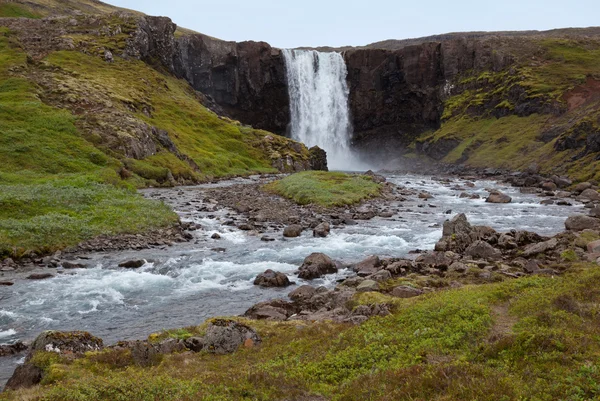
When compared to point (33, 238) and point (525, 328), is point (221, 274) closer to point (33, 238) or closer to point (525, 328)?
point (33, 238)

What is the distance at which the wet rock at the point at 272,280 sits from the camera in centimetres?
2381

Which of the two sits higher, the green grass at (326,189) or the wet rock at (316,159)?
the green grass at (326,189)

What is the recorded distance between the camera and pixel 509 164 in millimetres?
89000

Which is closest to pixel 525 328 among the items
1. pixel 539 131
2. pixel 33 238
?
pixel 33 238

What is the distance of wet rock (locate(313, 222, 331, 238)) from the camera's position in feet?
114

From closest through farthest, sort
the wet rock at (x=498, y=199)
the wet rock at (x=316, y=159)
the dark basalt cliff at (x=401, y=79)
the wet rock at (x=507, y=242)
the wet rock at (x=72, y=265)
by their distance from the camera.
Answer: the wet rock at (x=72, y=265)
the wet rock at (x=507, y=242)
the wet rock at (x=498, y=199)
the wet rock at (x=316, y=159)
the dark basalt cliff at (x=401, y=79)

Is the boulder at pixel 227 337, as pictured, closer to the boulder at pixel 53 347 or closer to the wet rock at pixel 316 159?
the boulder at pixel 53 347

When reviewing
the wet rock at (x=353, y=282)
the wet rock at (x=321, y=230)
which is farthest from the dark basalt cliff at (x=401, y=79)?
the wet rock at (x=353, y=282)

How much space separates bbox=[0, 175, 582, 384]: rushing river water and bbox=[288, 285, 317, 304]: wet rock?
820 millimetres

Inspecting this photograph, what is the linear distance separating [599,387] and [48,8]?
200 m

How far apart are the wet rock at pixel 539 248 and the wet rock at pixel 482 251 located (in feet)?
4.86

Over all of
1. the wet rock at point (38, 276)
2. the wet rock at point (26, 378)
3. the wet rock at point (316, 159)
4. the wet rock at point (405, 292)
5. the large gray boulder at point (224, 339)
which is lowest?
the wet rock at point (316, 159)

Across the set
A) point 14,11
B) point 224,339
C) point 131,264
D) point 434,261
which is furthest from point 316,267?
point 14,11

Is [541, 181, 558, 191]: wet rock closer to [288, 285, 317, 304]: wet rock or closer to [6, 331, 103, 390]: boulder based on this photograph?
[288, 285, 317, 304]: wet rock
